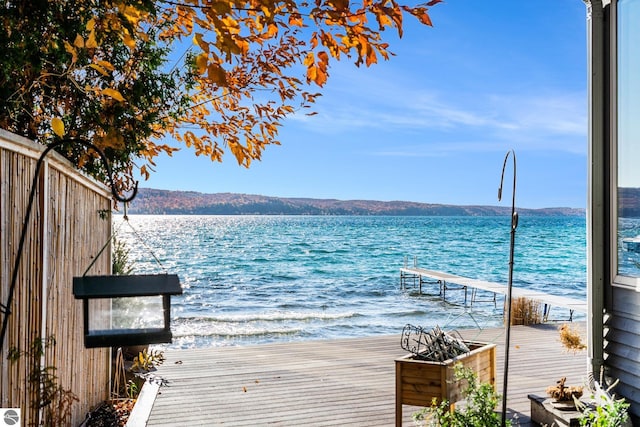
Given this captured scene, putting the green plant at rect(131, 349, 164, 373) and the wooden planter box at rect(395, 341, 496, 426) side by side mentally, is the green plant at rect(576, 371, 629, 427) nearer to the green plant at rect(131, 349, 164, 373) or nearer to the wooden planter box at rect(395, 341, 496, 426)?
the wooden planter box at rect(395, 341, 496, 426)

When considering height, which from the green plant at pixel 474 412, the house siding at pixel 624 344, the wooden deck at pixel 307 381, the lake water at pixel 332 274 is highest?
the house siding at pixel 624 344

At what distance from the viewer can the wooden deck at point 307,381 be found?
434 centimetres

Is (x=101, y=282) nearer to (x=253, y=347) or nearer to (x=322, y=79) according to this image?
(x=322, y=79)

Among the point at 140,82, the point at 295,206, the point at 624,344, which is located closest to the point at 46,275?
the point at 140,82

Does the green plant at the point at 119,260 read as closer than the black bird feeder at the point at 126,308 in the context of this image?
No

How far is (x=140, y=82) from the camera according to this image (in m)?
3.55

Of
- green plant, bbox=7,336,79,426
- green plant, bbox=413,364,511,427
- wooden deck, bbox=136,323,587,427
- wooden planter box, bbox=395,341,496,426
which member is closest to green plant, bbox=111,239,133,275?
wooden deck, bbox=136,323,587,427

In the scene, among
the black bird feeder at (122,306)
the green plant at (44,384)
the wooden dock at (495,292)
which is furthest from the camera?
the wooden dock at (495,292)

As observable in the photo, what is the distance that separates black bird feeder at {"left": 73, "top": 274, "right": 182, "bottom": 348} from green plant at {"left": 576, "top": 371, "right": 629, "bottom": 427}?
2473 millimetres

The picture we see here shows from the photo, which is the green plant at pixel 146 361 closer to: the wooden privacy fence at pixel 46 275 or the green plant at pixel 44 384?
the wooden privacy fence at pixel 46 275

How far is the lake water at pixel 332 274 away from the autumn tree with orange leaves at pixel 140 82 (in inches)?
27.9

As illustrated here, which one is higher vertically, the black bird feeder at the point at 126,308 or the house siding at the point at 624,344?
the black bird feeder at the point at 126,308

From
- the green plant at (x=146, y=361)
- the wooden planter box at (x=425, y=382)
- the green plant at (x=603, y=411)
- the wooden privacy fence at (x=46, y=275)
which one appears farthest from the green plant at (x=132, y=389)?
the green plant at (x=603, y=411)

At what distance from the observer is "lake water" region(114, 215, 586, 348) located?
1208 centimetres
